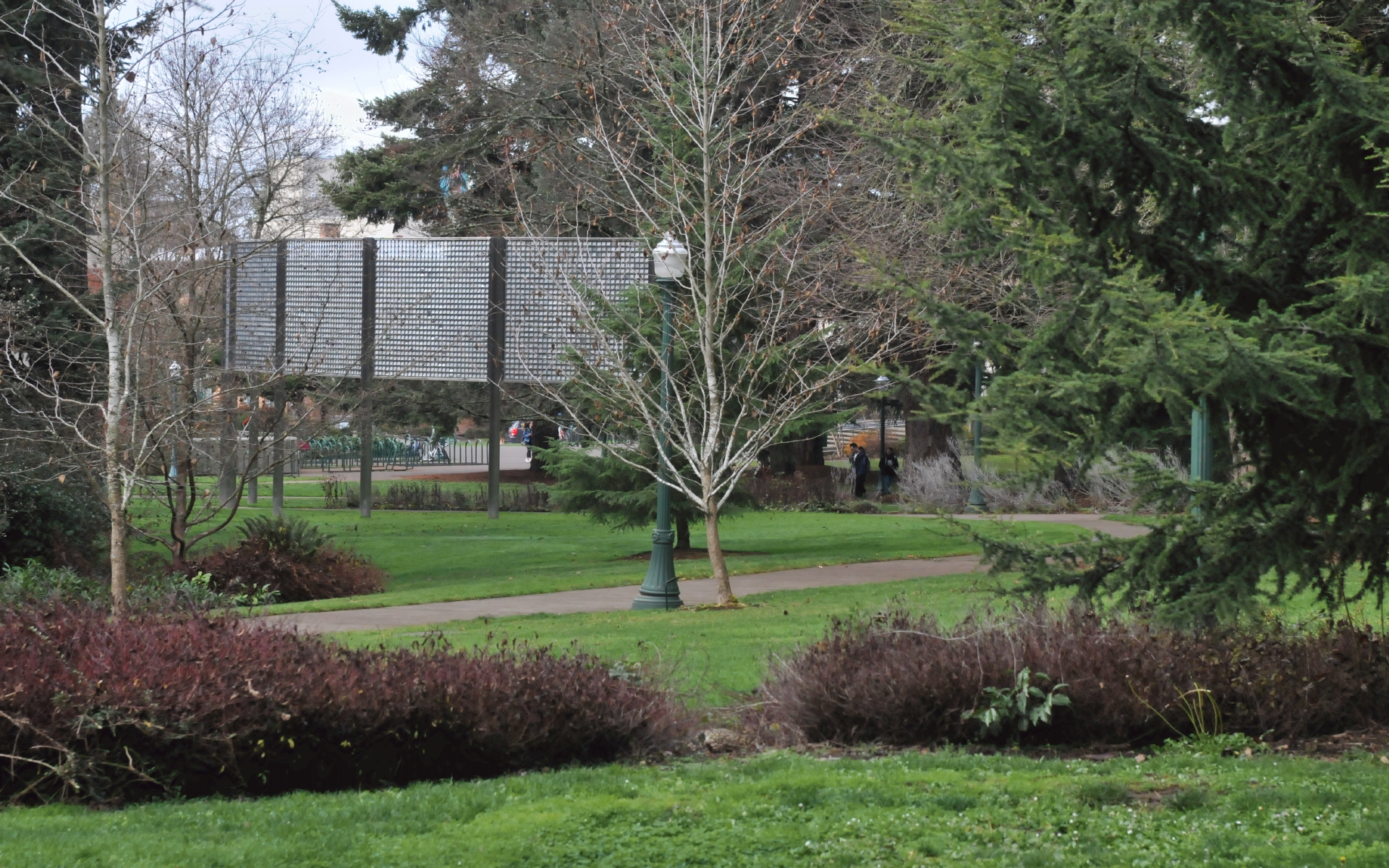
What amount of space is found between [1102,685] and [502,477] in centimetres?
3212

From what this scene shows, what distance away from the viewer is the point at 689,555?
20516 mm

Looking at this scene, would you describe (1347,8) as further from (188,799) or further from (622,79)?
(622,79)

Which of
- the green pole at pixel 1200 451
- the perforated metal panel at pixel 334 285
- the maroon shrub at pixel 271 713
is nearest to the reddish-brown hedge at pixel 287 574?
the perforated metal panel at pixel 334 285

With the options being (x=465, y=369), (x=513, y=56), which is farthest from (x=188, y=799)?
(x=513, y=56)

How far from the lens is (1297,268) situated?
301 inches

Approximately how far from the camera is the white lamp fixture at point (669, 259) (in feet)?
44.6

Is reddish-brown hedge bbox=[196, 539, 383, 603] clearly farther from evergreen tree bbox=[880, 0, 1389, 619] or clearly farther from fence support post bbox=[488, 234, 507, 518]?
evergreen tree bbox=[880, 0, 1389, 619]

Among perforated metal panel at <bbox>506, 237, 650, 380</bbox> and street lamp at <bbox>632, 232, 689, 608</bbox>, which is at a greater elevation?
perforated metal panel at <bbox>506, 237, 650, 380</bbox>

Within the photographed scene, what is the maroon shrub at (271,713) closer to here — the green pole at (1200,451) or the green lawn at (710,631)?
the green lawn at (710,631)

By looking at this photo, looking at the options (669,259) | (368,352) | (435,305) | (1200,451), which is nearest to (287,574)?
(669,259)

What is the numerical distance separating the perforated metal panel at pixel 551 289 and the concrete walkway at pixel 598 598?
12.0 feet

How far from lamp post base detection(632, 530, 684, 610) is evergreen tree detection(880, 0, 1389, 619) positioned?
21.4 ft

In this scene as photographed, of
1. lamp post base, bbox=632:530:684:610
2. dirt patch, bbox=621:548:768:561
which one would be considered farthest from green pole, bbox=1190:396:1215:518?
dirt patch, bbox=621:548:768:561

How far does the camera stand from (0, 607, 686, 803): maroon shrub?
622cm
